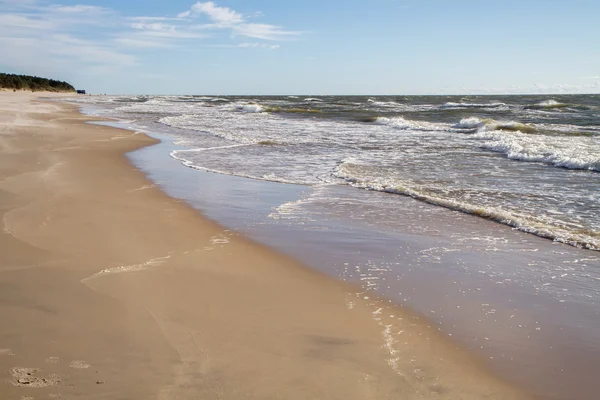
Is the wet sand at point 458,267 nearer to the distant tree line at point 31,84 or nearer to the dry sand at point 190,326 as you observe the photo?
the dry sand at point 190,326

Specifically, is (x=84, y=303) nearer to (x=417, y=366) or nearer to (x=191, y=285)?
(x=191, y=285)

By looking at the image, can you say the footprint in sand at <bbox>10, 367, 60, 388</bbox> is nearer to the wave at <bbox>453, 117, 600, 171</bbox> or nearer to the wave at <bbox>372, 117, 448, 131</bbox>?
the wave at <bbox>453, 117, 600, 171</bbox>

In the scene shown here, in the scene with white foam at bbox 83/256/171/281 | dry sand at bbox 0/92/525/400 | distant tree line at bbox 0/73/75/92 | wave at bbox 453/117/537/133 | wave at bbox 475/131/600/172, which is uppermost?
distant tree line at bbox 0/73/75/92

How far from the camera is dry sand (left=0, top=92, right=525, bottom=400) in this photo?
285 cm

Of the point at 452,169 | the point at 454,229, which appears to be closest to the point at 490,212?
the point at 454,229

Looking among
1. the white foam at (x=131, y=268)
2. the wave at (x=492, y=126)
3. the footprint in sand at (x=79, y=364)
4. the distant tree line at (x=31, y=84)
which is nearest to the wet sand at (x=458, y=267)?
the white foam at (x=131, y=268)

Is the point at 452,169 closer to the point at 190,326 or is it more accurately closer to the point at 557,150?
the point at 557,150

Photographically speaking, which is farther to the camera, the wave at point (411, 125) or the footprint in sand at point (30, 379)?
the wave at point (411, 125)

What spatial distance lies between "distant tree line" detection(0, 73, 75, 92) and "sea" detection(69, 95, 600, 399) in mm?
76073

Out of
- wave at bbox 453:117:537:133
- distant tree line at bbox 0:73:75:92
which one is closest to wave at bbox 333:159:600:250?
wave at bbox 453:117:537:133

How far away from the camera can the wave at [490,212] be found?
6.04 metres

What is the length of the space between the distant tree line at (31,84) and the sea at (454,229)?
250ft

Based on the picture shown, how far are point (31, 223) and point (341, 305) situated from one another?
407cm

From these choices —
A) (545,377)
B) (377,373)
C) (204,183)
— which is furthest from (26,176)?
(545,377)
